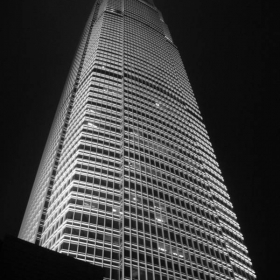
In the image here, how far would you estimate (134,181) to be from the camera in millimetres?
87562

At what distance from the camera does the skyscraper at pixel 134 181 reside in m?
73.5

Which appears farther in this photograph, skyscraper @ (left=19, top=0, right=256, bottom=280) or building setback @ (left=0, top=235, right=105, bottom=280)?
skyscraper @ (left=19, top=0, right=256, bottom=280)

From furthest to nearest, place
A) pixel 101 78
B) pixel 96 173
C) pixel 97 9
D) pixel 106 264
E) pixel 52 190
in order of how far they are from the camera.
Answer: pixel 97 9 → pixel 101 78 → pixel 52 190 → pixel 96 173 → pixel 106 264

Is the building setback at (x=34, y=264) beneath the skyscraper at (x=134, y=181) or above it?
beneath

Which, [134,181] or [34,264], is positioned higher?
[134,181]

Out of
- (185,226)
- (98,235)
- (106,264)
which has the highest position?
(185,226)

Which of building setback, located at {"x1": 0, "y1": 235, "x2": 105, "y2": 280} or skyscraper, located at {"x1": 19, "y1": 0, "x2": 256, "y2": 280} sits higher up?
skyscraper, located at {"x1": 19, "y1": 0, "x2": 256, "y2": 280}

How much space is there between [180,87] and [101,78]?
38.7 metres

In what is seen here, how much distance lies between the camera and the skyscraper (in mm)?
73500

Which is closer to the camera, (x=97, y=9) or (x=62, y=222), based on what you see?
(x=62, y=222)

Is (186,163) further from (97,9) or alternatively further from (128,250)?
(97,9)

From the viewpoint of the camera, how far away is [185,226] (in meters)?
88.0

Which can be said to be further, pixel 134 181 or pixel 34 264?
pixel 134 181

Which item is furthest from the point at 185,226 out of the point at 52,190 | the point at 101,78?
the point at 101,78
